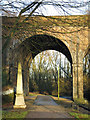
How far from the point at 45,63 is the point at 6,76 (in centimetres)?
1992

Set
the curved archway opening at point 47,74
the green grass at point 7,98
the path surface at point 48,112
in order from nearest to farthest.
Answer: the path surface at point 48,112 < the green grass at point 7,98 < the curved archway opening at point 47,74

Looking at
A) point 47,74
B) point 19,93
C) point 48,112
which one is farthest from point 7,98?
point 47,74

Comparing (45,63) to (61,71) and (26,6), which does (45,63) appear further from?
(26,6)

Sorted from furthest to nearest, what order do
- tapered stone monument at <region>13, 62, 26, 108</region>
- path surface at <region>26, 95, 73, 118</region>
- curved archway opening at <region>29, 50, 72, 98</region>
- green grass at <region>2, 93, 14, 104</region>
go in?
curved archway opening at <region>29, 50, 72, 98</region> < green grass at <region>2, 93, 14, 104</region> < tapered stone monument at <region>13, 62, 26, 108</region> < path surface at <region>26, 95, 73, 118</region>

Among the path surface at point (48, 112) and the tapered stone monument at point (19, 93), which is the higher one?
the tapered stone monument at point (19, 93)

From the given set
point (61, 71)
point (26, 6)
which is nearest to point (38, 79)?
point (61, 71)

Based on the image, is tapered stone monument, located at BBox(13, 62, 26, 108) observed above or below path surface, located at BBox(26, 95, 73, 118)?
above

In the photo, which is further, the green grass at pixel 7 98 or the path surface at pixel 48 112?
the green grass at pixel 7 98

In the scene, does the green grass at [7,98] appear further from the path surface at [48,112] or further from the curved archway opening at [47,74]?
the curved archway opening at [47,74]

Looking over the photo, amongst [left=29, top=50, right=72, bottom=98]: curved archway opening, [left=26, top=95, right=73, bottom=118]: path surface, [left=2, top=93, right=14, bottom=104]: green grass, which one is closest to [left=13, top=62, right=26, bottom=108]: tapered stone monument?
[left=26, top=95, right=73, bottom=118]: path surface

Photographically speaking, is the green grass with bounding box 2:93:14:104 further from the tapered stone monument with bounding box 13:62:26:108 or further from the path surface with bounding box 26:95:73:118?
the tapered stone monument with bounding box 13:62:26:108

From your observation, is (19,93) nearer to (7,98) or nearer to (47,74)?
(7,98)

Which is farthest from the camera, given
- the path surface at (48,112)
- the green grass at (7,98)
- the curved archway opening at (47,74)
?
the curved archway opening at (47,74)

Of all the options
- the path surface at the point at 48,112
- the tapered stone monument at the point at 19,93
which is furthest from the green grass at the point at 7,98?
the tapered stone monument at the point at 19,93
